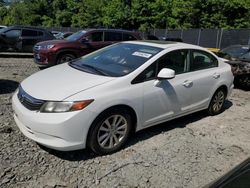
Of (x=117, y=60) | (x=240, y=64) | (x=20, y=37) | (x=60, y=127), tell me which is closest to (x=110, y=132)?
(x=60, y=127)

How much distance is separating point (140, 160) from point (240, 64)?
19.9 ft

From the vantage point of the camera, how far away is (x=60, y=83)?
4.71m

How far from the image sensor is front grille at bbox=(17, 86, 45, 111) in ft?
14.2

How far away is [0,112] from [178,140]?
315cm

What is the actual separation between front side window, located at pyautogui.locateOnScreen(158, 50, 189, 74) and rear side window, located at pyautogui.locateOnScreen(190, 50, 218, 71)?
177mm

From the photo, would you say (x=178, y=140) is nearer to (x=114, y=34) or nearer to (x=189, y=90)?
(x=189, y=90)

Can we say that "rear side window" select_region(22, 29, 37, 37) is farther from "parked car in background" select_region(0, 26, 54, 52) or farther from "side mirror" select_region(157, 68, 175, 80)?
"side mirror" select_region(157, 68, 175, 80)

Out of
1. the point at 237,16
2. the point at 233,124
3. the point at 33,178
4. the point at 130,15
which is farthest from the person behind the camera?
the point at 130,15

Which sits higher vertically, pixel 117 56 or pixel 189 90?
pixel 117 56

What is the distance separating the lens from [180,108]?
5.74m

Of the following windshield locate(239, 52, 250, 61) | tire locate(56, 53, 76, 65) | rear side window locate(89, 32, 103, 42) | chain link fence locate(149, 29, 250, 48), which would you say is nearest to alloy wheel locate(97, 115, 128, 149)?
windshield locate(239, 52, 250, 61)

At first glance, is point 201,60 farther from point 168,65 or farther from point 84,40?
point 84,40

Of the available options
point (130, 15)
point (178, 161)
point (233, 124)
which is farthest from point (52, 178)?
point (130, 15)

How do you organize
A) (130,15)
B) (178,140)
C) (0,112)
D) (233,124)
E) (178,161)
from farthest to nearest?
(130,15) → (233,124) → (0,112) → (178,140) → (178,161)
